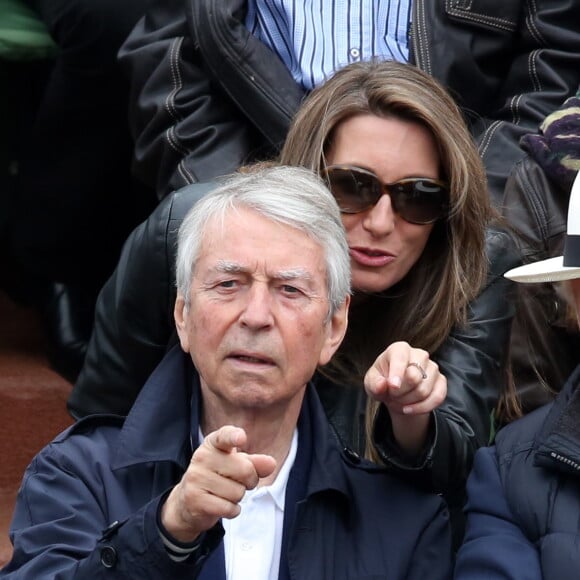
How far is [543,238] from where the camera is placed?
11.0 ft

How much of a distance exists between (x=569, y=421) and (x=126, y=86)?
2346 millimetres

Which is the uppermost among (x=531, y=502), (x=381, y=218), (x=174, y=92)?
(x=381, y=218)

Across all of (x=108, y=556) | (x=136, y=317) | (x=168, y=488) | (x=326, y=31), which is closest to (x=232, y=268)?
(x=168, y=488)

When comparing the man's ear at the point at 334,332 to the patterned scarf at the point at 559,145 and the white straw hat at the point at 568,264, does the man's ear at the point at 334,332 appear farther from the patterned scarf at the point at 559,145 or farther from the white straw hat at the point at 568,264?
the patterned scarf at the point at 559,145

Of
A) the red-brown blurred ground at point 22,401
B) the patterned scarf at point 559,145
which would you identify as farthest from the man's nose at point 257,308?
the red-brown blurred ground at point 22,401

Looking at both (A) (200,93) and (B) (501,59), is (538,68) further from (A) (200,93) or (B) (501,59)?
(A) (200,93)

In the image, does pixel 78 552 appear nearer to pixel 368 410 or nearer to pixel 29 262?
pixel 368 410

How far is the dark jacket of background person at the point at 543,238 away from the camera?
325 centimetres

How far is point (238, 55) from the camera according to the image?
3.61 metres

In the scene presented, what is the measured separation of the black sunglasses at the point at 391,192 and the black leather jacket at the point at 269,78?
2.01ft

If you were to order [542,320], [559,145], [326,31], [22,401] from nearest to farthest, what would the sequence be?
[542,320], [559,145], [326,31], [22,401]

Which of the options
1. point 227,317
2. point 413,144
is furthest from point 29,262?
point 227,317

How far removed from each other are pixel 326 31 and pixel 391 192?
34.0 inches

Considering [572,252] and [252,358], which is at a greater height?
[572,252]
